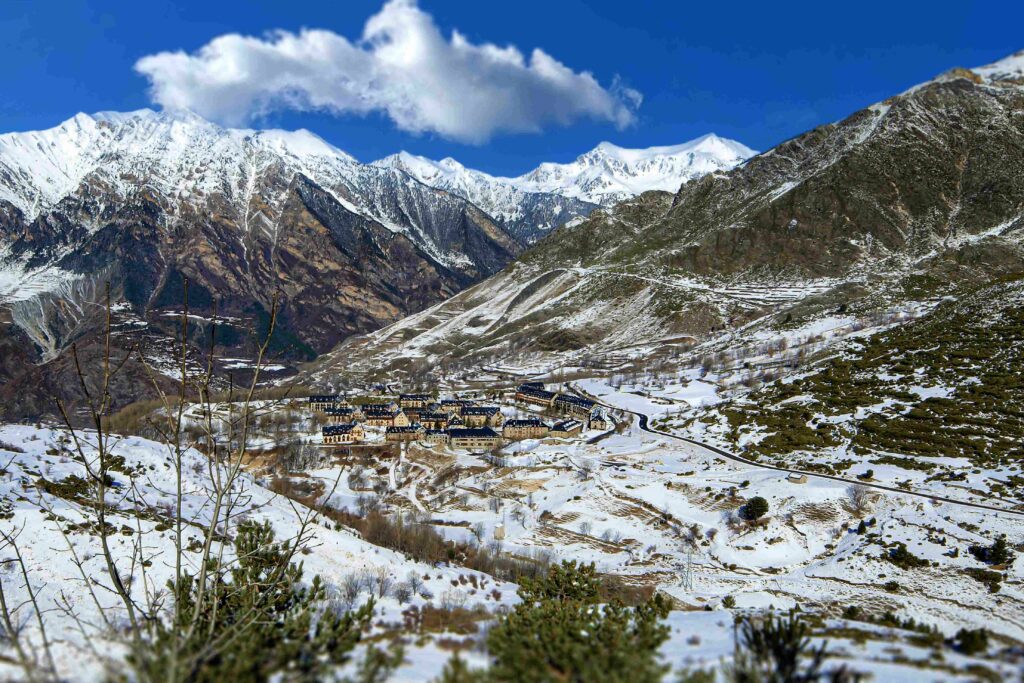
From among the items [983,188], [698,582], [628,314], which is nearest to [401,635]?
[698,582]

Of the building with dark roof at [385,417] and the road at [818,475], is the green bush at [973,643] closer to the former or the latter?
the road at [818,475]

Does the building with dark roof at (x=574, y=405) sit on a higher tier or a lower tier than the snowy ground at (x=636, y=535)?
higher

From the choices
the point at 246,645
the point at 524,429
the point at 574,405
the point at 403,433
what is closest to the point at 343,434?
the point at 403,433

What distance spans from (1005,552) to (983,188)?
22919 cm

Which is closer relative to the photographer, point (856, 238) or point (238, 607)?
point (238, 607)

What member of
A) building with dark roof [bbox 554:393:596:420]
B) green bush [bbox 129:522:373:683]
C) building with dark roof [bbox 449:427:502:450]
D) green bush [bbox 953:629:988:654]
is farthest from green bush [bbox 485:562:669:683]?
building with dark roof [bbox 554:393:596:420]

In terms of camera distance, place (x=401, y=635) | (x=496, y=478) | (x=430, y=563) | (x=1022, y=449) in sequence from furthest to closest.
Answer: (x=496, y=478) < (x=1022, y=449) < (x=430, y=563) < (x=401, y=635)

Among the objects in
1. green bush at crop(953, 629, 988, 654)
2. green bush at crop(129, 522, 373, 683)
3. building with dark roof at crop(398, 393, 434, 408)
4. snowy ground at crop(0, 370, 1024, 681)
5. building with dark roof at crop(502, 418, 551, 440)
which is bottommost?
snowy ground at crop(0, 370, 1024, 681)

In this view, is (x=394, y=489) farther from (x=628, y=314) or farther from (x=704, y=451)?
(x=628, y=314)

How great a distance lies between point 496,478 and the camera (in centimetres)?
5784

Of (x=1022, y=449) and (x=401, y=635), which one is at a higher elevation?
(x=1022, y=449)

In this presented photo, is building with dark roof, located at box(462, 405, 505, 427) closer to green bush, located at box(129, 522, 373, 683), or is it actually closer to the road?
the road

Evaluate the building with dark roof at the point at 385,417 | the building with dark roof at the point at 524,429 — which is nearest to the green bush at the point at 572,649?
the building with dark roof at the point at 524,429

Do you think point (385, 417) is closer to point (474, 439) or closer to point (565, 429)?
point (474, 439)
